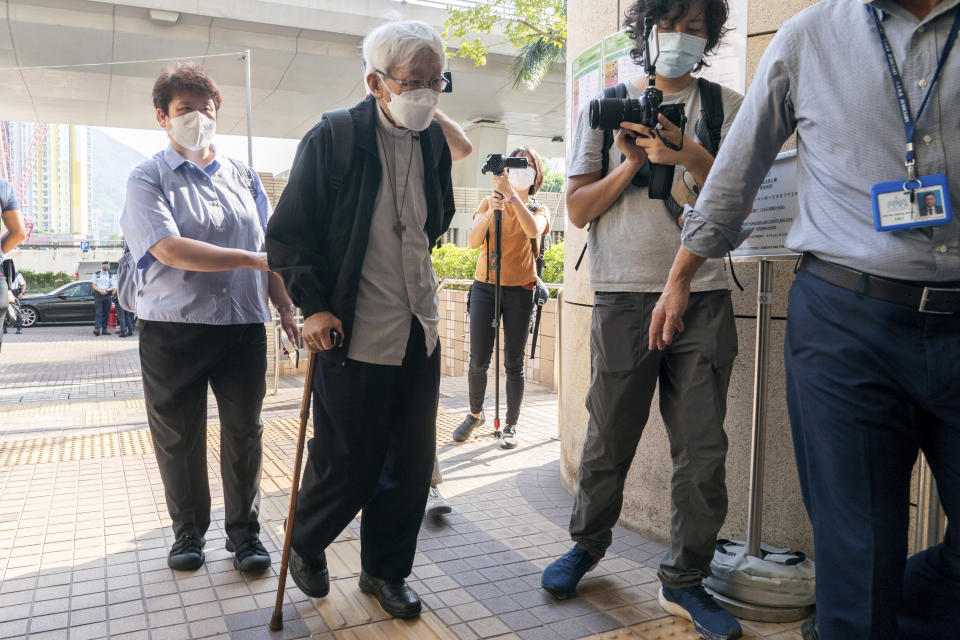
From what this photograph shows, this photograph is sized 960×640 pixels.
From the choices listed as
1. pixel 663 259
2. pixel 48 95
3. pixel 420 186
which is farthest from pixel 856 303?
pixel 48 95

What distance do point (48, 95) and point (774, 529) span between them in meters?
21.9

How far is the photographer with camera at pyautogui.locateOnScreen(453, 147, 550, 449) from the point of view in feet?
18.0

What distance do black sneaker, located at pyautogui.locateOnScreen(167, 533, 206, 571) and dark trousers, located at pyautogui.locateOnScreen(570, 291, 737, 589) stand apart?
5.25ft

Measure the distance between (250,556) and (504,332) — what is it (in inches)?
108

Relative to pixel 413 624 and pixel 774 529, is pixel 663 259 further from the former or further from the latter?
pixel 413 624

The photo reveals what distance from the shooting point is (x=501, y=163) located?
5.03 m

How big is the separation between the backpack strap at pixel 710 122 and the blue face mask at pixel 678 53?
0.15 m

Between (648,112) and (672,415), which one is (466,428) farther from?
(648,112)

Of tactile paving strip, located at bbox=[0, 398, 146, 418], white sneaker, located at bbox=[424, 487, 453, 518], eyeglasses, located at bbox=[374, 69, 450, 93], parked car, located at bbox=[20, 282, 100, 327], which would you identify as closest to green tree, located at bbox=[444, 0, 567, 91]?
tactile paving strip, located at bbox=[0, 398, 146, 418]

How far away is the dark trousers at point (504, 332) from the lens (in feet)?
18.1

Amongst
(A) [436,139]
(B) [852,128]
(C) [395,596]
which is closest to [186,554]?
(C) [395,596]

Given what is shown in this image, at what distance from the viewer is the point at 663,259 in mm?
2744

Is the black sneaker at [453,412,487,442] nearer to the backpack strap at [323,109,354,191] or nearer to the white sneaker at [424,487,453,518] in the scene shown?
the white sneaker at [424,487,453,518]

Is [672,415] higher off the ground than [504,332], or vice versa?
[504,332]
